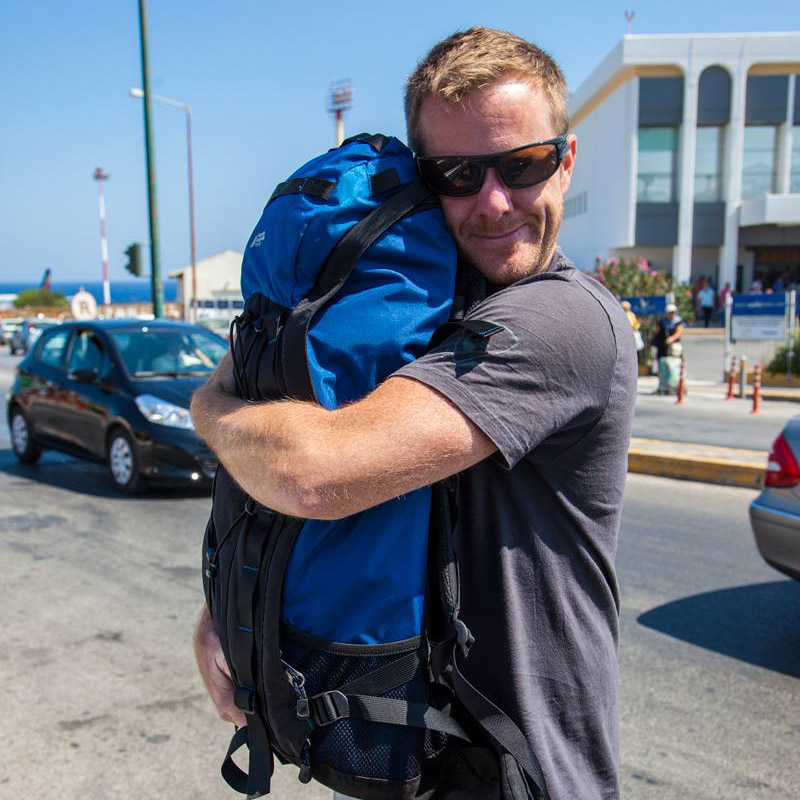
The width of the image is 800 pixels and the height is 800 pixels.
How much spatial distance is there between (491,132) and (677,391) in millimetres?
13879

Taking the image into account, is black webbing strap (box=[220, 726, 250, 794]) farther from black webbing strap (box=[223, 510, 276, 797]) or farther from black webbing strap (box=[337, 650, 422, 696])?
black webbing strap (box=[337, 650, 422, 696])

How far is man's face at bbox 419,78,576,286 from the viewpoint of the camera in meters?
1.42

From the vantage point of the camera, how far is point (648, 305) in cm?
1797

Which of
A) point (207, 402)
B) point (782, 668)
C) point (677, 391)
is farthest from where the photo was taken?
point (677, 391)

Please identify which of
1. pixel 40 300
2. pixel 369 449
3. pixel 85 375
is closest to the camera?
pixel 369 449

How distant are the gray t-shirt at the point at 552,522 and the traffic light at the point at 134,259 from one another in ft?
49.2

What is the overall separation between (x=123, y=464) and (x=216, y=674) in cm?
633

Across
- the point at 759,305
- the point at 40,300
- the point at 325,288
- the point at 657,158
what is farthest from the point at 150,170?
the point at 40,300

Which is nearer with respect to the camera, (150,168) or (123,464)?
(123,464)

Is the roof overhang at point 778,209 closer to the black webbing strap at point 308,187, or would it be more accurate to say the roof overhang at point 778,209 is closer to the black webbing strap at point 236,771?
the black webbing strap at point 308,187

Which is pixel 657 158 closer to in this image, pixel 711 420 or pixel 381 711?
pixel 711 420

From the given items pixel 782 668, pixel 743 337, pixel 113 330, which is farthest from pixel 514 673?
pixel 743 337

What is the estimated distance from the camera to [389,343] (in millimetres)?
1289

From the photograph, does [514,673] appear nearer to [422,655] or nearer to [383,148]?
[422,655]
